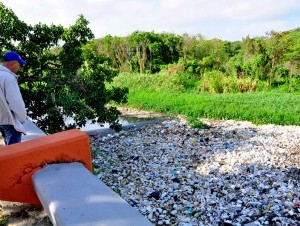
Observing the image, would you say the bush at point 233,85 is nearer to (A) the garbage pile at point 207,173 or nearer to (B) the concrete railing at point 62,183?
(A) the garbage pile at point 207,173

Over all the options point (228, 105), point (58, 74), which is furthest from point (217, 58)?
point (58, 74)

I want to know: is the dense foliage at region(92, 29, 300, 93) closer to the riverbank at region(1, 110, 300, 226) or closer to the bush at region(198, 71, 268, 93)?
the bush at region(198, 71, 268, 93)

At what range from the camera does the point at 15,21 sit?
692 cm

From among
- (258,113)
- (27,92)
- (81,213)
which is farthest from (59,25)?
(258,113)

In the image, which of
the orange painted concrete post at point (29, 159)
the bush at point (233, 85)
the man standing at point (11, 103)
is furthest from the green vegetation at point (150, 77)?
the orange painted concrete post at point (29, 159)

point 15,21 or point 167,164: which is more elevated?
point 15,21

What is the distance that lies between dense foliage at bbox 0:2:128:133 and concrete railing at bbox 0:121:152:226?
3012mm

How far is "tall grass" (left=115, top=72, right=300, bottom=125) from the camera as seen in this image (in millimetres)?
11297

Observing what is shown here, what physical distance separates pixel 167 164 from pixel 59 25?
3.54 meters

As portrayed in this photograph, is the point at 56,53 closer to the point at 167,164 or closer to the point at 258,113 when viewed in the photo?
the point at 167,164

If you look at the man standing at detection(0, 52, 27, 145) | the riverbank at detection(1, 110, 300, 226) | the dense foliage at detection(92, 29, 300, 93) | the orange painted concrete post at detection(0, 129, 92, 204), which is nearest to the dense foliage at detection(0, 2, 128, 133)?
the riverbank at detection(1, 110, 300, 226)

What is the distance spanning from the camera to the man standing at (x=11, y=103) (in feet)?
12.7

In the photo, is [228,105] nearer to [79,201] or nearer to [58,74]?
[58,74]

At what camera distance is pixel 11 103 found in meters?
3.93
